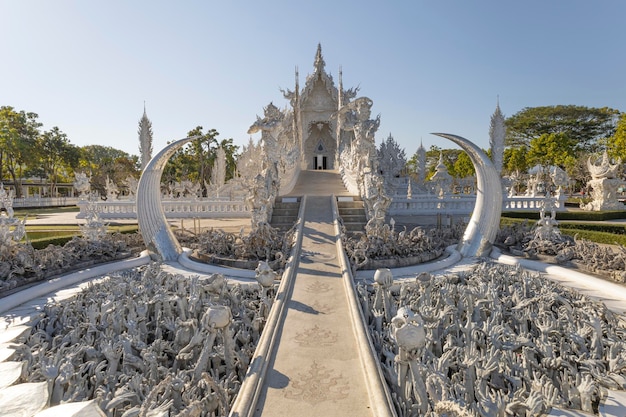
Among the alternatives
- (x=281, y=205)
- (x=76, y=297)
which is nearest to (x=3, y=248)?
(x=76, y=297)

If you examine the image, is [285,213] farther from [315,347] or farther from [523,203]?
[523,203]

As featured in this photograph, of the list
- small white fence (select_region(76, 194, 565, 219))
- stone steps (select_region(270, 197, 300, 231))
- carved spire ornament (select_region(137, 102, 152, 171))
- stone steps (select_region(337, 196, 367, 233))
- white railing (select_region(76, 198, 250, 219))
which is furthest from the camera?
carved spire ornament (select_region(137, 102, 152, 171))

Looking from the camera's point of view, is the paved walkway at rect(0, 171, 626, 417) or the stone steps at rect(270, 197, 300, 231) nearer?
the paved walkway at rect(0, 171, 626, 417)

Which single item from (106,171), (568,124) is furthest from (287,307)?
(568,124)

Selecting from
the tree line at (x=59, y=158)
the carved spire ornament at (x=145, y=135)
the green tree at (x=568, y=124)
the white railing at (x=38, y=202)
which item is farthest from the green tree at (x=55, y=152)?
the green tree at (x=568, y=124)

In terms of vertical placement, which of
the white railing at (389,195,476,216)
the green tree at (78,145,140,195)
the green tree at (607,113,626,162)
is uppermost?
the green tree at (607,113,626,162)

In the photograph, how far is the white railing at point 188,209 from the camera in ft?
57.2

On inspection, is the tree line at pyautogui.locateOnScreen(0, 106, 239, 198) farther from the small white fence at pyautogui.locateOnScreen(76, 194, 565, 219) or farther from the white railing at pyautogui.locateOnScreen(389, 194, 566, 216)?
the white railing at pyautogui.locateOnScreen(389, 194, 566, 216)

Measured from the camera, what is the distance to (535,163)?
Answer: 4516 centimetres

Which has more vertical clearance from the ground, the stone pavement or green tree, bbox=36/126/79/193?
green tree, bbox=36/126/79/193

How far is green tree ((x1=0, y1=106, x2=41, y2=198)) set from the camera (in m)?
34.4

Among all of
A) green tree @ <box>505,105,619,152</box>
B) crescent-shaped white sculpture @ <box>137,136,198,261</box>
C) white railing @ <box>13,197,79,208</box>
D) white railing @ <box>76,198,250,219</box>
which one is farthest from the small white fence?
green tree @ <box>505,105,619,152</box>

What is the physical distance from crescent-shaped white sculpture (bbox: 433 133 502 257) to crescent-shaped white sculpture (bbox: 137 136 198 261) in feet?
23.2

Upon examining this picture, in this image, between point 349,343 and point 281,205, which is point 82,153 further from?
point 349,343
